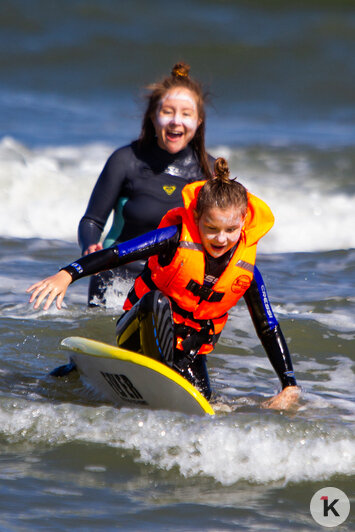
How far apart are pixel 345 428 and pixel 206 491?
0.90 meters

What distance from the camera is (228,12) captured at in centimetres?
1758

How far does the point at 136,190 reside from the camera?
5582mm

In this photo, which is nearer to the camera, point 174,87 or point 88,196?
point 174,87

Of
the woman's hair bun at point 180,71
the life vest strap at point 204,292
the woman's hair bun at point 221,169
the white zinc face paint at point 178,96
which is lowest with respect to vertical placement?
the life vest strap at point 204,292

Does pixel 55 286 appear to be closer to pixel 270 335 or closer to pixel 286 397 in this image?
pixel 270 335

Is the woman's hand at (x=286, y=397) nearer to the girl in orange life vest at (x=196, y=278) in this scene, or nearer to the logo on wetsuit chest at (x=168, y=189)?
the girl in orange life vest at (x=196, y=278)

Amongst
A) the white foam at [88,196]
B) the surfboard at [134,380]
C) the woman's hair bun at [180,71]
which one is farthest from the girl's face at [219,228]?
the white foam at [88,196]

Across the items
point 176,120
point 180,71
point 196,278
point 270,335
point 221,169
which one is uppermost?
point 180,71

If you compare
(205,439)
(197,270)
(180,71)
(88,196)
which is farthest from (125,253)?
(88,196)

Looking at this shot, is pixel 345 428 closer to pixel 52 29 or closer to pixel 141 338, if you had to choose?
pixel 141 338

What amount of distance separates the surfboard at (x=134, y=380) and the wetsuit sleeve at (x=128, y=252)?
1.45ft

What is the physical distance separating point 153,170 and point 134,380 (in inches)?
79.6

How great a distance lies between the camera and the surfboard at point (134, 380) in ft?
A: 12.6

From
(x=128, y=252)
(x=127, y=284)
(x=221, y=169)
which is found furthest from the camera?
(x=127, y=284)
